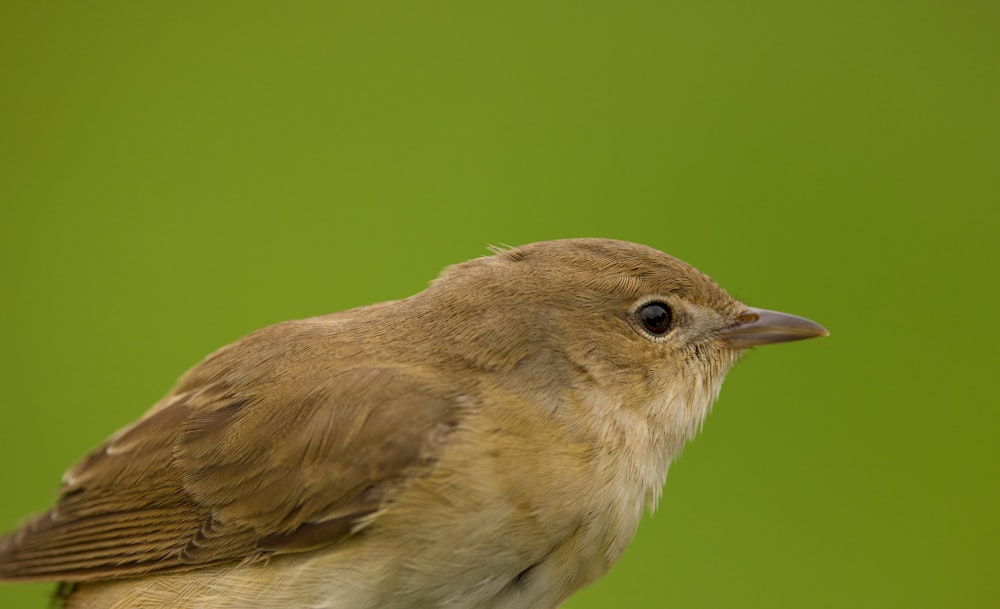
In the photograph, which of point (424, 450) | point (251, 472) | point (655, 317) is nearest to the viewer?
point (424, 450)

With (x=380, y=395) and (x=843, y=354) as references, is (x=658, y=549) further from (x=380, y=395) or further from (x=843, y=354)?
(x=380, y=395)

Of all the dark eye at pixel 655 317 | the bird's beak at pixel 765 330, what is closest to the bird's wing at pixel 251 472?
the dark eye at pixel 655 317

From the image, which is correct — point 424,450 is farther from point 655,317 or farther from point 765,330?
point 765,330

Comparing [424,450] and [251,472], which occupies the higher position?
[424,450]

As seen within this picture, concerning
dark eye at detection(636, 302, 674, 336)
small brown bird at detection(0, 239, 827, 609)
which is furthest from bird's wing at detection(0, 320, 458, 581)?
dark eye at detection(636, 302, 674, 336)

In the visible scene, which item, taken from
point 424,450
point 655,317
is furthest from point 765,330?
point 424,450

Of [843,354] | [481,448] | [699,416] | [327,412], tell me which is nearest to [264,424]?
[327,412]
